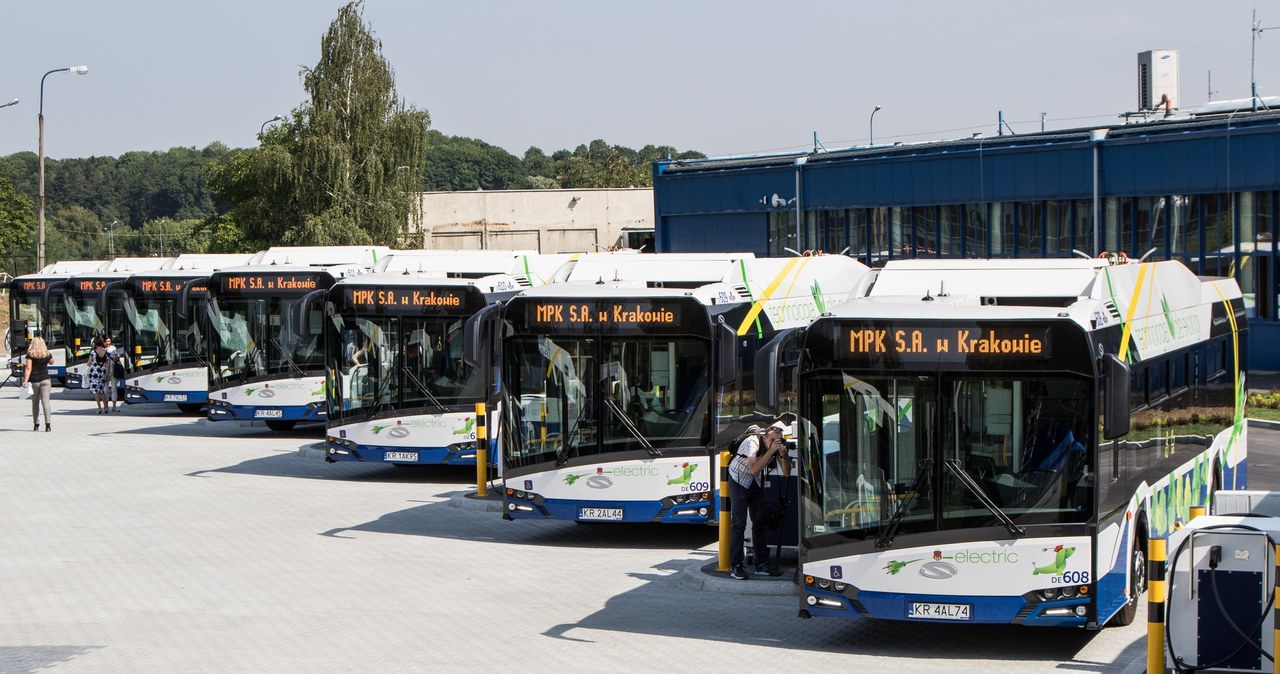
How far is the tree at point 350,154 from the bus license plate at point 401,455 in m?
42.5

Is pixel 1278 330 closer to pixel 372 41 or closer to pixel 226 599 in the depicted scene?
pixel 226 599

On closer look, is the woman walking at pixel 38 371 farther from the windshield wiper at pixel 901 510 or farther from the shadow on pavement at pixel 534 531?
the windshield wiper at pixel 901 510

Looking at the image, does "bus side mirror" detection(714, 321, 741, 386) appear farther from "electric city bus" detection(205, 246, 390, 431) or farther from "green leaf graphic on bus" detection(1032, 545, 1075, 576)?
"electric city bus" detection(205, 246, 390, 431)

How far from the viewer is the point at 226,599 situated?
14.2 meters

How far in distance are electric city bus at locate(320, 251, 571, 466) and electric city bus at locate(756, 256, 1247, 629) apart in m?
→ 9.94

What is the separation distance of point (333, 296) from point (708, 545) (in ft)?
25.9

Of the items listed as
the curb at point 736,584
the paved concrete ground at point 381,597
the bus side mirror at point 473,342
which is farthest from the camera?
the bus side mirror at point 473,342

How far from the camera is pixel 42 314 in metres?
39.2

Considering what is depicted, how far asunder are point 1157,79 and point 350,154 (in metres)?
32.4

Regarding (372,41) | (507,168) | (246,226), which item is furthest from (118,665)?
(507,168)

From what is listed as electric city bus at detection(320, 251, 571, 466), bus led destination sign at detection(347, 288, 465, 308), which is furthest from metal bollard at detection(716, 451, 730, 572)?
bus led destination sign at detection(347, 288, 465, 308)

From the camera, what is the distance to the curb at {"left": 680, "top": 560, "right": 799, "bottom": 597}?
1416 cm

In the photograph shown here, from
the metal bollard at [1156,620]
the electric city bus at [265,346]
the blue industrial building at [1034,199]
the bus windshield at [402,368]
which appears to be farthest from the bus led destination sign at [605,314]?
the blue industrial building at [1034,199]

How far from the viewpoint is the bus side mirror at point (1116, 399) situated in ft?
35.7
